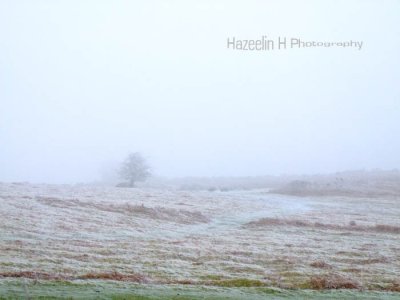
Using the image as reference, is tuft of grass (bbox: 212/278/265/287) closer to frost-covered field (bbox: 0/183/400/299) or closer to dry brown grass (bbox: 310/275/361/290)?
frost-covered field (bbox: 0/183/400/299)

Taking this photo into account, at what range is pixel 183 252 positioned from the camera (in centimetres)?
4053

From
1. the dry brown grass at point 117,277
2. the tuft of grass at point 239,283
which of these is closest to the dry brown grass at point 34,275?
the dry brown grass at point 117,277

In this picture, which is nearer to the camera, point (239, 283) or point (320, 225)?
point (239, 283)

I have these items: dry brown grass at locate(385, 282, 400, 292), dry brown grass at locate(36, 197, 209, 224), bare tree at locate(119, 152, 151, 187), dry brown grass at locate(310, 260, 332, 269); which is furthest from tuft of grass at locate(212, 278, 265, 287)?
bare tree at locate(119, 152, 151, 187)

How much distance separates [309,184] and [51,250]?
110m

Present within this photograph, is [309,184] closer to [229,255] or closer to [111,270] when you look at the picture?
[229,255]

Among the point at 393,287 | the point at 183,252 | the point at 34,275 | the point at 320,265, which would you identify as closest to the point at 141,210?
the point at 183,252

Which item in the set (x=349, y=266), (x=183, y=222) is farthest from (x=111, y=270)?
(x=183, y=222)

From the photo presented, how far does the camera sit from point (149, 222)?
206 feet

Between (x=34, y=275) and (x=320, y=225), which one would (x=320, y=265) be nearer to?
→ (x=34, y=275)

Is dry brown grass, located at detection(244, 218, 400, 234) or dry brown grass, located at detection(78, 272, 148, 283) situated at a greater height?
dry brown grass, located at detection(78, 272, 148, 283)

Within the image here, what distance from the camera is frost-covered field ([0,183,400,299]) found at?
2631 centimetres

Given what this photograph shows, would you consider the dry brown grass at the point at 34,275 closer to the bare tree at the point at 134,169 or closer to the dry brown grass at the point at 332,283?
the dry brown grass at the point at 332,283

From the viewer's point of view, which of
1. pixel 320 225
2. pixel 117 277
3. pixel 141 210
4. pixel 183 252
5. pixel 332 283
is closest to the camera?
pixel 332 283
